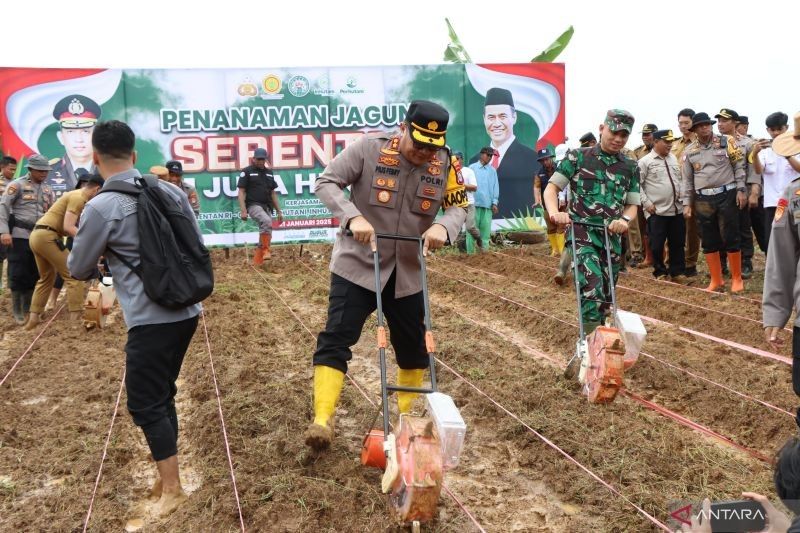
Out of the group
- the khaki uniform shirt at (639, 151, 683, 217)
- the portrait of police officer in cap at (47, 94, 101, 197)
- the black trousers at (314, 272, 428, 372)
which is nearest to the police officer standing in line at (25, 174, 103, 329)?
the black trousers at (314, 272, 428, 372)

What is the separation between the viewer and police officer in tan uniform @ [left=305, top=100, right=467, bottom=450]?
12.8ft

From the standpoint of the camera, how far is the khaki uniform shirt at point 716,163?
9.13 m

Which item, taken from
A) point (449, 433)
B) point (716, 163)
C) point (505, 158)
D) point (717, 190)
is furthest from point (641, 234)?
point (449, 433)

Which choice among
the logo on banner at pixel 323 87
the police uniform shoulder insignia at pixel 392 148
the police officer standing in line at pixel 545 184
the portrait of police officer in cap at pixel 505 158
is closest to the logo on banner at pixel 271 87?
the logo on banner at pixel 323 87

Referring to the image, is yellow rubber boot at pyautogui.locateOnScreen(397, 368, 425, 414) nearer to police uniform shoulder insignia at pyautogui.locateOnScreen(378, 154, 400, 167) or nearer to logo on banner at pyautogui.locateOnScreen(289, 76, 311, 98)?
police uniform shoulder insignia at pyautogui.locateOnScreen(378, 154, 400, 167)

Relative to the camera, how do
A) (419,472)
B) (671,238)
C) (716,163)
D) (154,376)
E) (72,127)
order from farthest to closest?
1. (72,127)
2. (671,238)
3. (716,163)
4. (154,376)
5. (419,472)

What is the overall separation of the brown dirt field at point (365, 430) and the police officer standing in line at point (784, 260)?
894 mm

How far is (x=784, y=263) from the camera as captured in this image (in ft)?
11.8

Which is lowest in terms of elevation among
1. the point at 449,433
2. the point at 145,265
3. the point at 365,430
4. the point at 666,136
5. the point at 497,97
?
the point at 365,430

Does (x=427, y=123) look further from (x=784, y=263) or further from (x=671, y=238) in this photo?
(x=671, y=238)

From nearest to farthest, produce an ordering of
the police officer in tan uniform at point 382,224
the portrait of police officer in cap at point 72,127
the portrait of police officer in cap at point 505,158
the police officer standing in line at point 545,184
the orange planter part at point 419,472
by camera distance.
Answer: the orange planter part at point 419,472
the police officer in tan uniform at point 382,224
the police officer standing in line at point 545,184
the portrait of police officer in cap at point 72,127
the portrait of police officer in cap at point 505,158

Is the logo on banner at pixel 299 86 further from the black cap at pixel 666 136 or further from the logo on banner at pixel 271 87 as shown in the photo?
the black cap at pixel 666 136

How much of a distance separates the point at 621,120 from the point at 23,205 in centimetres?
690

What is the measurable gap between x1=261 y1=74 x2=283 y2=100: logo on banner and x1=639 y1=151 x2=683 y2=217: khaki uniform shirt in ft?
25.3
